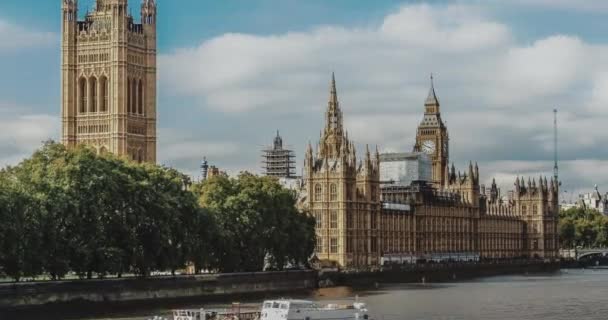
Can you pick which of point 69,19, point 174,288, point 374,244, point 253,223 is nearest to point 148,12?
point 69,19

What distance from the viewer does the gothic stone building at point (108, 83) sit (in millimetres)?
173000

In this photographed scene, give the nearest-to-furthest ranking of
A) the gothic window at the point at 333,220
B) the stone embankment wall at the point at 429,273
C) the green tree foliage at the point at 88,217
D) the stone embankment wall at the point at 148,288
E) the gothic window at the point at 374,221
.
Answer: the stone embankment wall at the point at 148,288, the green tree foliage at the point at 88,217, the stone embankment wall at the point at 429,273, the gothic window at the point at 333,220, the gothic window at the point at 374,221

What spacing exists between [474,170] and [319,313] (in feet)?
414

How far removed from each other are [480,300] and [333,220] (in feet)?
151

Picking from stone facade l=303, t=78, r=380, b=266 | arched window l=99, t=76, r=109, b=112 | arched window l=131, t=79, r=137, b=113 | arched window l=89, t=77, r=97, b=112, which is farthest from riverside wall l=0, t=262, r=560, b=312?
arched window l=89, t=77, r=97, b=112

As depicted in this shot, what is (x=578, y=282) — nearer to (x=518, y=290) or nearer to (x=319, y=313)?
(x=518, y=290)

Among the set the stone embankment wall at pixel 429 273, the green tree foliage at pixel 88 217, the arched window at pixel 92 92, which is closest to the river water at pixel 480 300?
the stone embankment wall at pixel 429 273

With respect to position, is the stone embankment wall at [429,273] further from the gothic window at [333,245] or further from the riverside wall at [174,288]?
the gothic window at [333,245]

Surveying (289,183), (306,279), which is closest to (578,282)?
(306,279)

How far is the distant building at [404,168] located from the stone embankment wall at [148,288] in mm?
68705

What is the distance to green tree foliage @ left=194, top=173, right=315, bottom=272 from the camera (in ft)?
360

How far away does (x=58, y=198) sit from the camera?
287 ft

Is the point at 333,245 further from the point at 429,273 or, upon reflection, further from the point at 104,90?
the point at 104,90

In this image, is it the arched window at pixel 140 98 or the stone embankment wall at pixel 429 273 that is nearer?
the stone embankment wall at pixel 429 273
